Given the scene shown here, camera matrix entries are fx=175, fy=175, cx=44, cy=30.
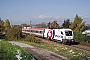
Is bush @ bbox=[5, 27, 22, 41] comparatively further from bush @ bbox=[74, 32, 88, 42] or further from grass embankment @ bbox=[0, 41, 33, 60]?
grass embankment @ bbox=[0, 41, 33, 60]

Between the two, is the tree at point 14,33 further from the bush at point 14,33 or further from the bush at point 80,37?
the bush at point 80,37

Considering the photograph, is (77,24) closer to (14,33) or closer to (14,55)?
(14,33)

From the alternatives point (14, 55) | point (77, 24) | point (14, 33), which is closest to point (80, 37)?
point (77, 24)

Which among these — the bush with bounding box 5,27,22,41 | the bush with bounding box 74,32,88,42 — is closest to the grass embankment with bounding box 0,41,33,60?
the bush with bounding box 74,32,88,42

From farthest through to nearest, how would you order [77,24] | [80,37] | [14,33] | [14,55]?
[77,24], [14,33], [80,37], [14,55]

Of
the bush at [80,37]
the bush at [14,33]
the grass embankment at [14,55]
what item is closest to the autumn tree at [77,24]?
the bush at [80,37]

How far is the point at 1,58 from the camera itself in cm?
1438

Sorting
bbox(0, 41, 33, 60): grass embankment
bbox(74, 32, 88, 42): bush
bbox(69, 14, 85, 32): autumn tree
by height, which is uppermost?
bbox(69, 14, 85, 32): autumn tree

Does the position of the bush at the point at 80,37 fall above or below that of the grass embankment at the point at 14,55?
above

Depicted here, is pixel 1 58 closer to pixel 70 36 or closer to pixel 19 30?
pixel 70 36

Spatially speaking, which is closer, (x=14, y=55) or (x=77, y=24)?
(x=14, y=55)

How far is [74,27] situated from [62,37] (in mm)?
17965

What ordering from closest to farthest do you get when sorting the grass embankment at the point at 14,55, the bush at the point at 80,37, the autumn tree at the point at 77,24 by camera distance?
the grass embankment at the point at 14,55 < the bush at the point at 80,37 < the autumn tree at the point at 77,24

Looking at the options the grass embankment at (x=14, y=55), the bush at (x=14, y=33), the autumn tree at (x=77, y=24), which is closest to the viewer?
the grass embankment at (x=14, y=55)
